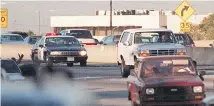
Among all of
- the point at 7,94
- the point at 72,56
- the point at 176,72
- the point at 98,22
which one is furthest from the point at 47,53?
the point at 98,22

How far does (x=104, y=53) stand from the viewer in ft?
135

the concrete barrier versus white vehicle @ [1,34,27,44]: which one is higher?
white vehicle @ [1,34,27,44]

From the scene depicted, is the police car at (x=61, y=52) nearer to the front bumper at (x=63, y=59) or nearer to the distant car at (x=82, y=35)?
the front bumper at (x=63, y=59)

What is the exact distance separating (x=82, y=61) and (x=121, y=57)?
646 cm

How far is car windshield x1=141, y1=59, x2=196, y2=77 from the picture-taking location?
16297 mm

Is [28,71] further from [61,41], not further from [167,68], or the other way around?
[61,41]

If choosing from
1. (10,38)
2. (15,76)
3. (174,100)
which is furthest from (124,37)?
(10,38)

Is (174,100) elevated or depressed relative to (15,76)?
depressed

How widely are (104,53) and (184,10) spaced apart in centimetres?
710

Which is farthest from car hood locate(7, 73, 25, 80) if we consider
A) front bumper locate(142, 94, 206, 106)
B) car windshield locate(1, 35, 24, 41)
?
car windshield locate(1, 35, 24, 41)

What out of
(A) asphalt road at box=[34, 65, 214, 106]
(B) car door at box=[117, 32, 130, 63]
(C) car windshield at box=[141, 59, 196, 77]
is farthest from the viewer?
(B) car door at box=[117, 32, 130, 63]

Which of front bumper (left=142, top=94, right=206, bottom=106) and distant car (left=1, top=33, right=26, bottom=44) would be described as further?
distant car (left=1, top=33, right=26, bottom=44)

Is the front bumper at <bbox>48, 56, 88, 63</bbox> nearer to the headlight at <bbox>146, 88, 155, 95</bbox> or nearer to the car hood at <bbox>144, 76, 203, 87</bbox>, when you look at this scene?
the car hood at <bbox>144, 76, 203, 87</bbox>

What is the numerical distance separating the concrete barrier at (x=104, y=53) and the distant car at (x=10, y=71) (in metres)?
20.6
